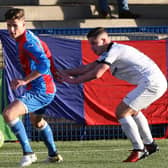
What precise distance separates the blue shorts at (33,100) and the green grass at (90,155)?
2.13ft

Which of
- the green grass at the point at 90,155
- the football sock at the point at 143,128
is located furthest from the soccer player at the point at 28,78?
the football sock at the point at 143,128

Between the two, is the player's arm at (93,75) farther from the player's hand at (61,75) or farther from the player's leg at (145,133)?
the player's leg at (145,133)

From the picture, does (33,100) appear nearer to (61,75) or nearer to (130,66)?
(61,75)

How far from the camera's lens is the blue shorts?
9.95 metres

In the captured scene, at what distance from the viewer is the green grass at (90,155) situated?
10.0 meters

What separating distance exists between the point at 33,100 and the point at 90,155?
1633 mm

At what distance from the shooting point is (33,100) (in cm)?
998

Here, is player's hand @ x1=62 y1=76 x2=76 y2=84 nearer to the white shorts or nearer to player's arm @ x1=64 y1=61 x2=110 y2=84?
player's arm @ x1=64 y1=61 x2=110 y2=84

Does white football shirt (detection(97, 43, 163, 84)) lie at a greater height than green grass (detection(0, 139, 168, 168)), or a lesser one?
greater

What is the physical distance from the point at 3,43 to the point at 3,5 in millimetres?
5883

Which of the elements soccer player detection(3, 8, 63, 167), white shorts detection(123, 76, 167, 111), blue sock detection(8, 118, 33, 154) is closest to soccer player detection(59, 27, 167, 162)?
white shorts detection(123, 76, 167, 111)

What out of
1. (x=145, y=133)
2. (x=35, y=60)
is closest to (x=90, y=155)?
(x=145, y=133)

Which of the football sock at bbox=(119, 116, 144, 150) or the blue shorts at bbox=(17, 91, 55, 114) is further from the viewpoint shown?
the football sock at bbox=(119, 116, 144, 150)

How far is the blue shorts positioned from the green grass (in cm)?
65
